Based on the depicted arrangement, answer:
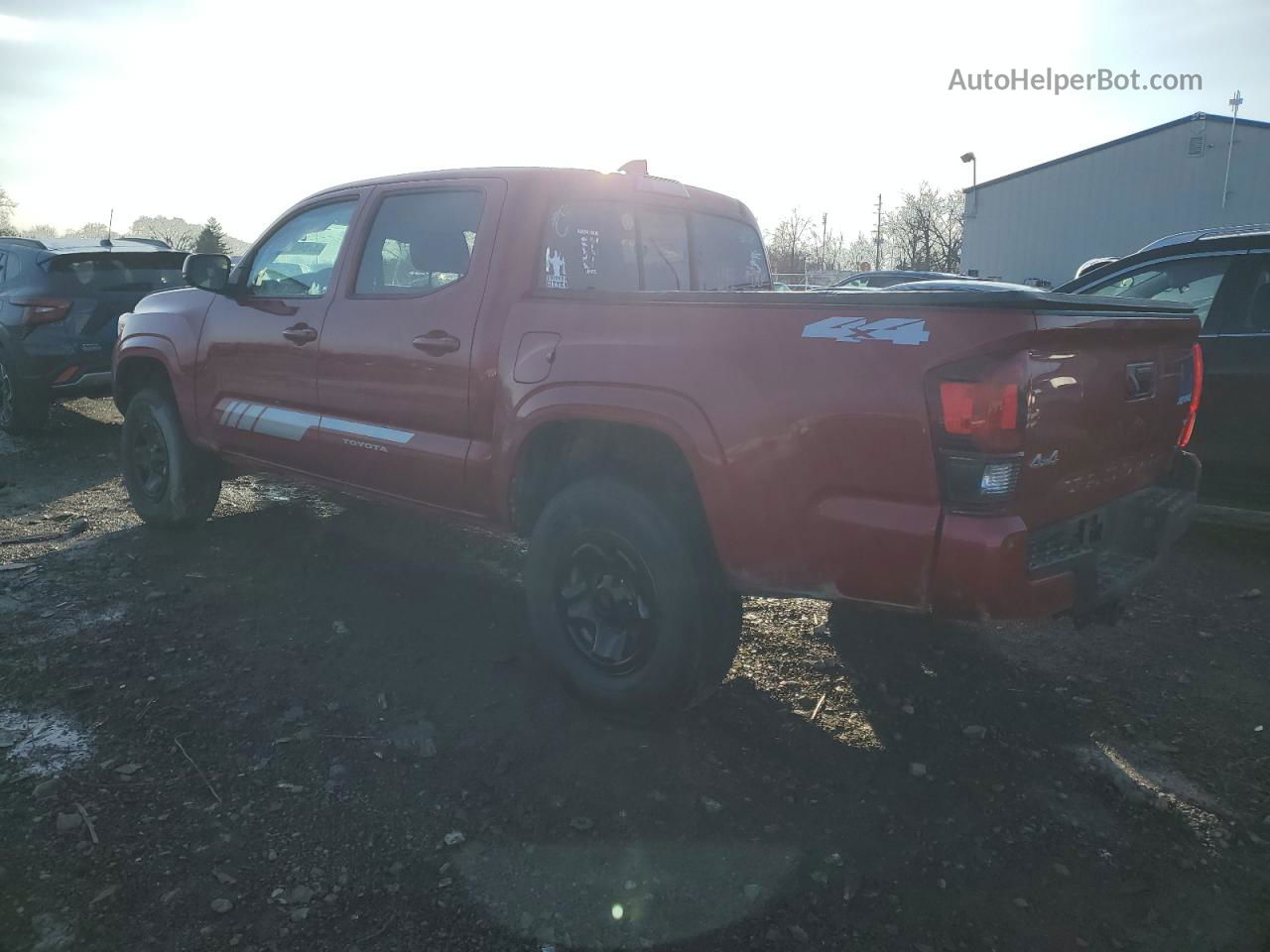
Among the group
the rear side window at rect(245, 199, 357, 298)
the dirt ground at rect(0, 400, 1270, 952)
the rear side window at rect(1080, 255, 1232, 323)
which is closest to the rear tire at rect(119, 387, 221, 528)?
the dirt ground at rect(0, 400, 1270, 952)

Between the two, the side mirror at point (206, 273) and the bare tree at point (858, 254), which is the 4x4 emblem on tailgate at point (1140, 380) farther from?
the bare tree at point (858, 254)

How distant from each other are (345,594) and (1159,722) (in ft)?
11.8

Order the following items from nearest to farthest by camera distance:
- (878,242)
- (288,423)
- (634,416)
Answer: (634,416) → (288,423) → (878,242)

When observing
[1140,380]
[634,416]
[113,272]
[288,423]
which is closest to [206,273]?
[288,423]

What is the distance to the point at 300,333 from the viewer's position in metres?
4.25

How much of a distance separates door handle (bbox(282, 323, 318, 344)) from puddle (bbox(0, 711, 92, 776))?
185 centimetres

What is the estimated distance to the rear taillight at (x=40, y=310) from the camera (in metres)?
7.95

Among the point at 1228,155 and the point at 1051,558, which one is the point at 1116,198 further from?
the point at 1051,558

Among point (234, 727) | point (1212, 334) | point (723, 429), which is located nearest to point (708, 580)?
point (723, 429)

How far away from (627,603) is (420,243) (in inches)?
72.7

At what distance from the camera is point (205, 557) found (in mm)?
5023

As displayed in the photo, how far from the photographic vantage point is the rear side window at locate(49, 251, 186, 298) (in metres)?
8.12

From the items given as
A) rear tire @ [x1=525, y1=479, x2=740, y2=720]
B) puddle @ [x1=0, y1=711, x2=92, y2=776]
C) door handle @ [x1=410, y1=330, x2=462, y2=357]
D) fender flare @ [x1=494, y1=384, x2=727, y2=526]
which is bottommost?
puddle @ [x1=0, y1=711, x2=92, y2=776]

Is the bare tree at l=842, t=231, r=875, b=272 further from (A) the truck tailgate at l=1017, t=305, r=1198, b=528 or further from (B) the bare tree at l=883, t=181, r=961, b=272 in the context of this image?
(A) the truck tailgate at l=1017, t=305, r=1198, b=528
